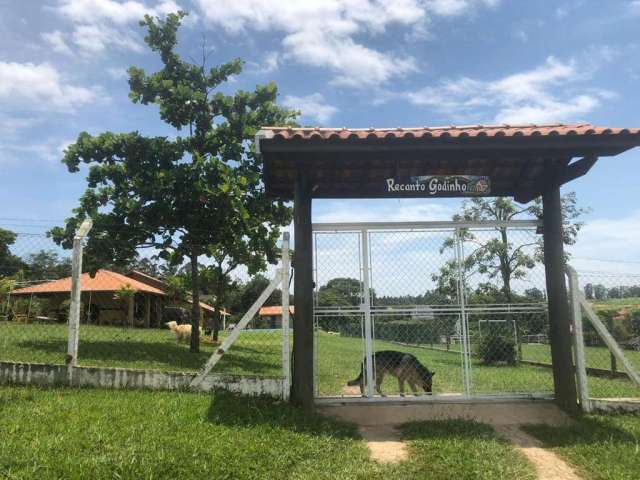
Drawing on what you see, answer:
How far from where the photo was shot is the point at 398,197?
7066 millimetres

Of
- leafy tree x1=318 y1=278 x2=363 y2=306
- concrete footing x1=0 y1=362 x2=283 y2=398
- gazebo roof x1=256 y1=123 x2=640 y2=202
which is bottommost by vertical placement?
concrete footing x1=0 y1=362 x2=283 y2=398

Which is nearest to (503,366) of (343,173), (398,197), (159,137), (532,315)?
(532,315)

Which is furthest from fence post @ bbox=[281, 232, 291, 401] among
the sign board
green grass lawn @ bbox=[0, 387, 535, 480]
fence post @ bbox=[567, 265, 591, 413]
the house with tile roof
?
the house with tile roof

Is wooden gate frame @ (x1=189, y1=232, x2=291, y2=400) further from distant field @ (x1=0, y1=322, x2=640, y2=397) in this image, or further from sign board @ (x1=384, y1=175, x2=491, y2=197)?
sign board @ (x1=384, y1=175, x2=491, y2=197)

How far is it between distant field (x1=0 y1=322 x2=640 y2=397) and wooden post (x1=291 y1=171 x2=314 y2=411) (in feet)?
1.62

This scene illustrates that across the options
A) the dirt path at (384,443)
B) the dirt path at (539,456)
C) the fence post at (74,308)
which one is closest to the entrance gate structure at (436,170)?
the dirt path at (384,443)

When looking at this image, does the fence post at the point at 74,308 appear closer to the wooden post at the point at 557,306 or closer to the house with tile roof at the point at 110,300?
the house with tile roof at the point at 110,300

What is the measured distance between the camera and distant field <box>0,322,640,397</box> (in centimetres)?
748

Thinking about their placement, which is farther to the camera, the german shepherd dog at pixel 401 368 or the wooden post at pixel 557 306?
the german shepherd dog at pixel 401 368

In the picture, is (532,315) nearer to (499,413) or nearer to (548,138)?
(499,413)

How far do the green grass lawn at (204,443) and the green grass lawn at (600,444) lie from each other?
0.57 m

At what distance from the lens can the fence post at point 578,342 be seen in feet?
21.2

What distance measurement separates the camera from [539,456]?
4996 millimetres

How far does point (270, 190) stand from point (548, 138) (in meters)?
3.83
